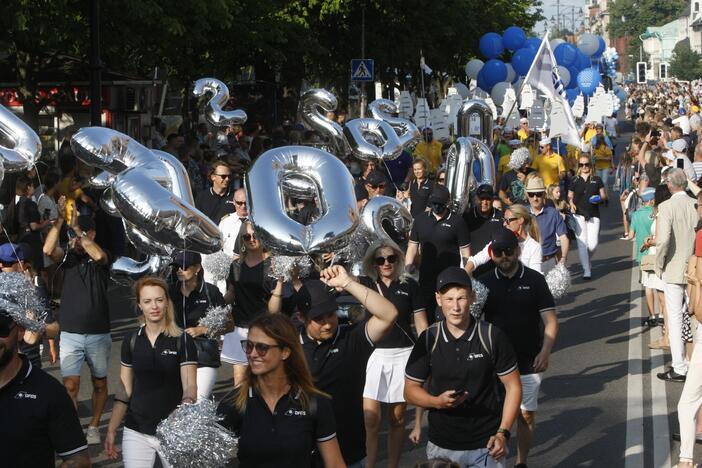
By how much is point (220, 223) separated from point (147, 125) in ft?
57.6

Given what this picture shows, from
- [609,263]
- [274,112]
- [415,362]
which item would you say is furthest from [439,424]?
[274,112]

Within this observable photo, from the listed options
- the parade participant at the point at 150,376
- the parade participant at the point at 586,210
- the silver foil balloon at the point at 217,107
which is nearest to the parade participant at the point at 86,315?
the parade participant at the point at 150,376

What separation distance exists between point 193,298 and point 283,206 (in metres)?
1.52

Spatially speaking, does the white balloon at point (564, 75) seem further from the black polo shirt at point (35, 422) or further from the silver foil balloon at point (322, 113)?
the black polo shirt at point (35, 422)

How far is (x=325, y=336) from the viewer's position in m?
6.59

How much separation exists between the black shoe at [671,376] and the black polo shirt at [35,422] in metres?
7.52

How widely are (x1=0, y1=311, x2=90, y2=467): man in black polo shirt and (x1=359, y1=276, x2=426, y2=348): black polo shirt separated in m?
3.57

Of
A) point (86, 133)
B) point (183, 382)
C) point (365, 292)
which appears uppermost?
point (86, 133)

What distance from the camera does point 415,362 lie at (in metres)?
6.67

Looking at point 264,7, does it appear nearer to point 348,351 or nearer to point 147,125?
point 147,125

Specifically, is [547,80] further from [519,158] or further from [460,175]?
[460,175]

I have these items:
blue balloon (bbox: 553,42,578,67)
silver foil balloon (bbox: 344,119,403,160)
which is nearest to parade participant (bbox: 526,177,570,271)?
silver foil balloon (bbox: 344,119,403,160)

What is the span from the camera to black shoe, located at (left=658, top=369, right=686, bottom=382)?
11.6 m

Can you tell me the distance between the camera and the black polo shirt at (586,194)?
18.1 m
